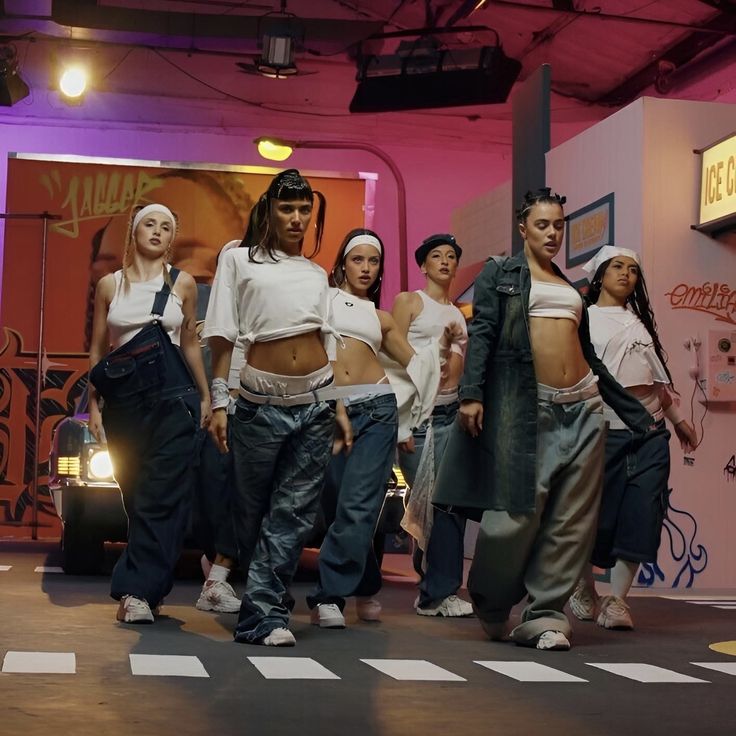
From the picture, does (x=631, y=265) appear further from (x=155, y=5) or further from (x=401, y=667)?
(x=155, y=5)

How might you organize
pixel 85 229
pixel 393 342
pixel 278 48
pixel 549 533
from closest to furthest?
pixel 549 533
pixel 393 342
pixel 85 229
pixel 278 48

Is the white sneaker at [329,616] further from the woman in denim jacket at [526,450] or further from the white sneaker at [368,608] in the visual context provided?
the woman in denim jacket at [526,450]

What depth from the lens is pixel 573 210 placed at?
11961 mm

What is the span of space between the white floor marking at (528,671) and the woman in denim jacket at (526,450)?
2.05 ft

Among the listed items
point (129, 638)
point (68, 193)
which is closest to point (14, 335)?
point (68, 193)

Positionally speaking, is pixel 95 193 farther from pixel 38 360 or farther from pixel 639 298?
pixel 639 298

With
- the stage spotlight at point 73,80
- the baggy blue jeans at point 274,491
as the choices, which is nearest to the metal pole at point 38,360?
the stage spotlight at point 73,80

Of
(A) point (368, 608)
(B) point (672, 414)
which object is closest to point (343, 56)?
(B) point (672, 414)

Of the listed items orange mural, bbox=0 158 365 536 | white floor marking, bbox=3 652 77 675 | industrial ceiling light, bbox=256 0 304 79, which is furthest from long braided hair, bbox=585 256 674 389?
industrial ceiling light, bbox=256 0 304 79

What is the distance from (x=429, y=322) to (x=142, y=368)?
2.06 meters

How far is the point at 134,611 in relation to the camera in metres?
6.76

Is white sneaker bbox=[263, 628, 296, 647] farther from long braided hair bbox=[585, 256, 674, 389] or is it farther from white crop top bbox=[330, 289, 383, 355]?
long braided hair bbox=[585, 256, 674, 389]

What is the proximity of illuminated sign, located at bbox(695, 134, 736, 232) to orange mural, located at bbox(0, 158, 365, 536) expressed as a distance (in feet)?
11.4

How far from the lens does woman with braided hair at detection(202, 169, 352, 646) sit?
619cm
